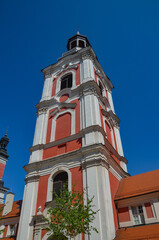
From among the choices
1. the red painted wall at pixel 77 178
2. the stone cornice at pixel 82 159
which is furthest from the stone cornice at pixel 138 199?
the red painted wall at pixel 77 178

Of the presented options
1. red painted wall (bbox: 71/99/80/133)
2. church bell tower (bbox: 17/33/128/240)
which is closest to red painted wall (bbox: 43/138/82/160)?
church bell tower (bbox: 17/33/128/240)

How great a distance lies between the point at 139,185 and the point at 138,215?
7.82ft

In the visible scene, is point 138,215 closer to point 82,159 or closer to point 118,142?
point 82,159

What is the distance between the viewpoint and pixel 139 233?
10453 millimetres

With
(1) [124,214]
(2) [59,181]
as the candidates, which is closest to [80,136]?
(2) [59,181]

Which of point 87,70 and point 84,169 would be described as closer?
point 84,169

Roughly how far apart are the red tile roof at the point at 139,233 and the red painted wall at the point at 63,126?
8.11 meters

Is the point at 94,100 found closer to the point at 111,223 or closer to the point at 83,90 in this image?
the point at 83,90

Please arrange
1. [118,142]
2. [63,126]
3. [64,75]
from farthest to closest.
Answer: [64,75], [118,142], [63,126]

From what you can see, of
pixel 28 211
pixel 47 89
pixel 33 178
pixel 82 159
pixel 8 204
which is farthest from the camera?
pixel 47 89

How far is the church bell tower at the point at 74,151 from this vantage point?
40.7 feet

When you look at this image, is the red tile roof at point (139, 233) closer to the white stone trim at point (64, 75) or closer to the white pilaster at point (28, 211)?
the white pilaster at point (28, 211)

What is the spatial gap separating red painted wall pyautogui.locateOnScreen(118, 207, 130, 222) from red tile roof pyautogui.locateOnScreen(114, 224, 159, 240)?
0.82m

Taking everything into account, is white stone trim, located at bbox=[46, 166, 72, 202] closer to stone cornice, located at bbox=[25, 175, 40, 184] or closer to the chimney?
stone cornice, located at bbox=[25, 175, 40, 184]
